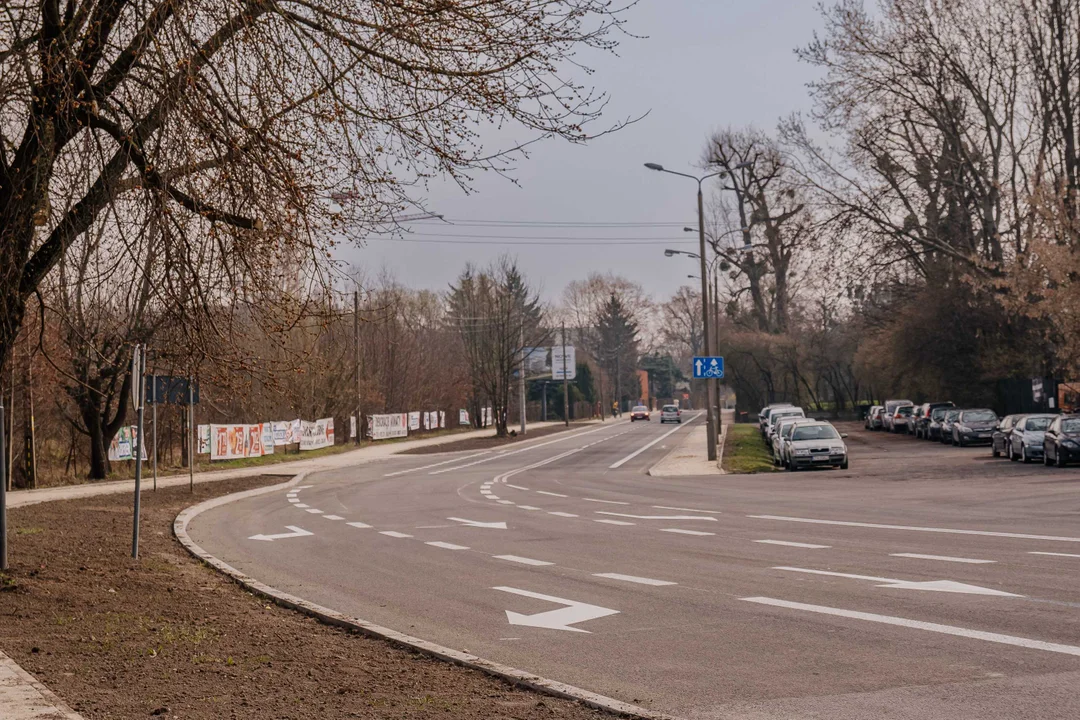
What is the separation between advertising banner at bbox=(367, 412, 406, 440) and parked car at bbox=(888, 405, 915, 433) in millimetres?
28740

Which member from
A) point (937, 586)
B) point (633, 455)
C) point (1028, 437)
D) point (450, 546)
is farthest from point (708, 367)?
point (937, 586)

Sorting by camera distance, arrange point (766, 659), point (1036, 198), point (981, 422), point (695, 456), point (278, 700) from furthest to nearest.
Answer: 1. point (981, 422)
2. point (695, 456)
3. point (1036, 198)
4. point (766, 659)
5. point (278, 700)

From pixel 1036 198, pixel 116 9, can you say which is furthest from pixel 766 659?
pixel 1036 198

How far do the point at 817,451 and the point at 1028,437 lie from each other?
5970 millimetres

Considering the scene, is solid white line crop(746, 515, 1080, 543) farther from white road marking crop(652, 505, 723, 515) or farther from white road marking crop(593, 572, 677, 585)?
white road marking crop(593, 572, 677, 585)

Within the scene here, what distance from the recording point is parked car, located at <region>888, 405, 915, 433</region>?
62828 mm

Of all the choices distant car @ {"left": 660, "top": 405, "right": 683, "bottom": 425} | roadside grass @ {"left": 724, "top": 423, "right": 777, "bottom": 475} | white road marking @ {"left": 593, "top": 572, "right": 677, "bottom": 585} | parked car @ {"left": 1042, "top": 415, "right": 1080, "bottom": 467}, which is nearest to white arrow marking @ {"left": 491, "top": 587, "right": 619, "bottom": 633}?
white road marking @ {"left": 593, "top": 572, "right": 677, "bottom": 585}

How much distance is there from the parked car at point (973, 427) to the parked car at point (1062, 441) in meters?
13.9

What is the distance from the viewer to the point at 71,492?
28109 millimetres

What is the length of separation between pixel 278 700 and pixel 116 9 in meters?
6.00

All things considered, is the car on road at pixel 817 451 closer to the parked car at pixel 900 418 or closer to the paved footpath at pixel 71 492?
the paved footpath at pixel 71 492

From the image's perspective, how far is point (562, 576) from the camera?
40.1 feet

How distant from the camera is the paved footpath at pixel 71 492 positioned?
20.6 feet

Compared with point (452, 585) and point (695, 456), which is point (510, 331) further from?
point (452, 585)
